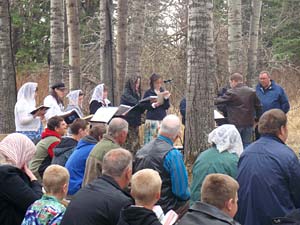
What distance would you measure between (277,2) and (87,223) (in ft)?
101

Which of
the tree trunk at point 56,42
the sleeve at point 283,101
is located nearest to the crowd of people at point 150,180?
the sleeve at point 283,101

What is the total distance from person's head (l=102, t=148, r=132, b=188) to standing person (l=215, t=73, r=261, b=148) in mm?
6291

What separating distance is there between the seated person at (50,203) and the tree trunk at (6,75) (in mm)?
8138

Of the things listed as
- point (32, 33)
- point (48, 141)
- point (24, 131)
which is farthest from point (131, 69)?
point (32, 33)

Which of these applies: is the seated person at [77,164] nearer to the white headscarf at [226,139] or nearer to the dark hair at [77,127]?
the dark hair at [77,127]

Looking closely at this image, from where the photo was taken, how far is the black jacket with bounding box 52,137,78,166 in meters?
7.79

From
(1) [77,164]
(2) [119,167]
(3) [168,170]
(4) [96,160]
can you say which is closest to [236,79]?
(1) [77,164]

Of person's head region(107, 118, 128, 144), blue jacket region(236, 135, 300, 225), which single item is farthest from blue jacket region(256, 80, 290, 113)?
blue jacket region(236, 135, 300, 225)

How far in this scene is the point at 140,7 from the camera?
15.4 metres

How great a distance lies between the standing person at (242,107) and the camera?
1121cm

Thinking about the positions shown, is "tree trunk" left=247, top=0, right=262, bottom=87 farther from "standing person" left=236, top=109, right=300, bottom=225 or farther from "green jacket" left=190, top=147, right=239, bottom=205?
"standing person" left=236, top=109, right=300, bottom=225

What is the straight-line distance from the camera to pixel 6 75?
43.2 feet

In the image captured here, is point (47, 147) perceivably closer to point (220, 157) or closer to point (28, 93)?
point (220, 157)

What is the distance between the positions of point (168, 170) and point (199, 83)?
13.3 feet
